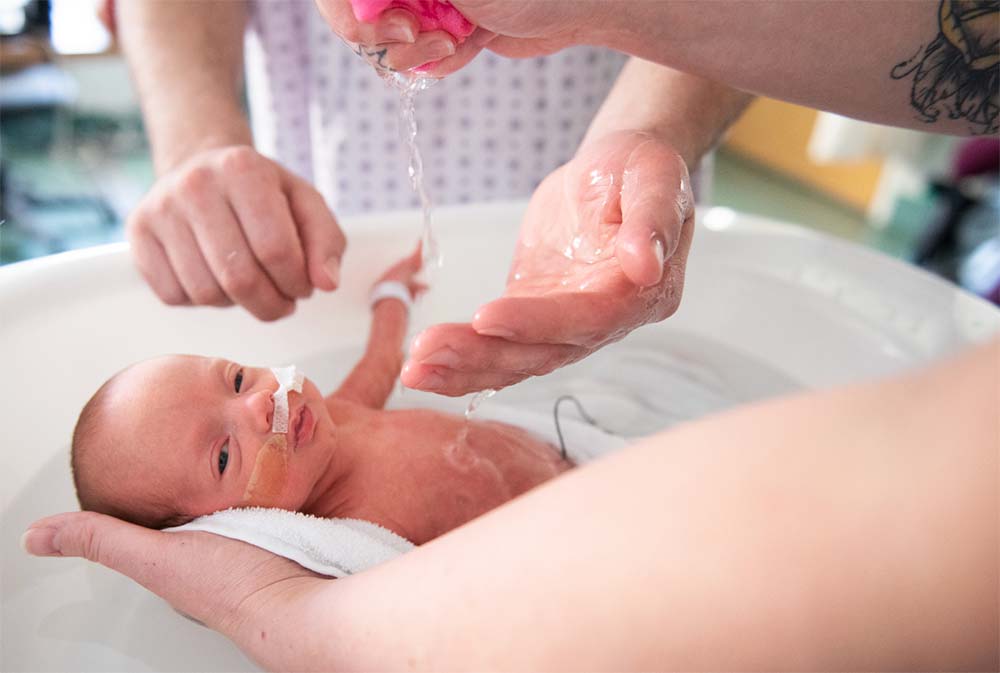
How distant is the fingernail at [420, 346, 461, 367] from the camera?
61cm

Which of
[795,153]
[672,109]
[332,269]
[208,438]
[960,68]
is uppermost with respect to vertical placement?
[960,68]

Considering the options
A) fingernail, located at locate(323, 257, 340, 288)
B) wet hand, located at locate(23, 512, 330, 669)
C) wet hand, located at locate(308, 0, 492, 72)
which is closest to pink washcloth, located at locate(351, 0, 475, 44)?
wet hand, located at locate(308, 0, 492, 72)

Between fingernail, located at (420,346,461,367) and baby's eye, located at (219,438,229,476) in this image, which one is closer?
fingernail, located at (420,346,461,367)

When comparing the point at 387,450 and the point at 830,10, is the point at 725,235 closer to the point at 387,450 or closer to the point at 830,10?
the point at 830,10

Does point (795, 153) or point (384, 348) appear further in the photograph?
point (795, 153)

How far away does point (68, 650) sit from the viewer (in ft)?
2.65

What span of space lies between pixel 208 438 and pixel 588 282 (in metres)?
0.45

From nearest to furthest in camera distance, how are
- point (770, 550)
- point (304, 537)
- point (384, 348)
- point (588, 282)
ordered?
point (770, 550) < point (588, 282) < point (304, 537) < point (384, 348)

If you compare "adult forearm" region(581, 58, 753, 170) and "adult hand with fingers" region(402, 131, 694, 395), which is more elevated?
"adult forearm" region(581, 58, 753, 170)

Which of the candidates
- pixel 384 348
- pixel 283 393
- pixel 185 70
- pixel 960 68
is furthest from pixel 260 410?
pixel 960 68

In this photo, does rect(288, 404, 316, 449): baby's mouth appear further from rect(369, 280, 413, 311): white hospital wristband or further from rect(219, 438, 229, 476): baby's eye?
rect(369, 280, 413, 311): white hospital wristband

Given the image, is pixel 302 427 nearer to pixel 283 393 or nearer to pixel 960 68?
pixel 283 393

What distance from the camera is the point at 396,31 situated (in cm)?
66

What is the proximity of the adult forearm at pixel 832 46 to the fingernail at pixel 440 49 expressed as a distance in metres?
0.15
